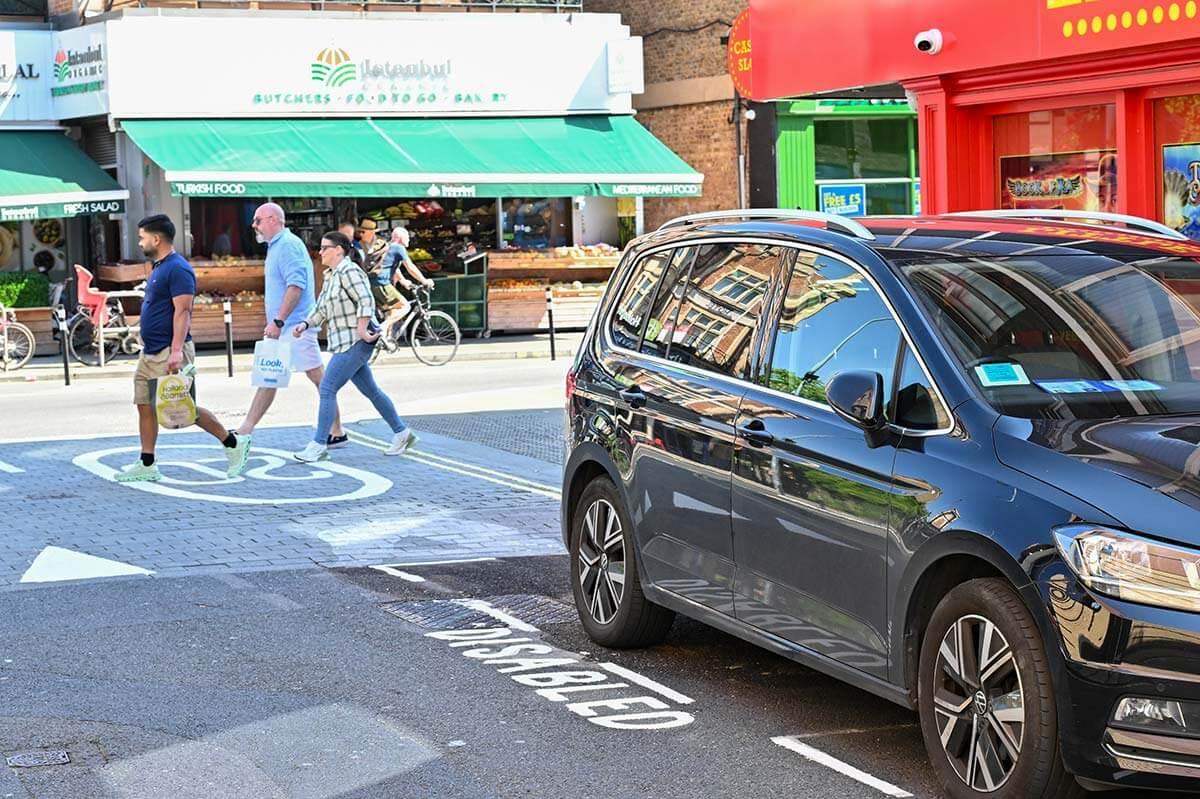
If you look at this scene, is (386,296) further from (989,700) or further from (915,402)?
(989,700)

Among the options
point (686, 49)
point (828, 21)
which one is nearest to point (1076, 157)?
point (828, 21)

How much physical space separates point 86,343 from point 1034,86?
15.8 m

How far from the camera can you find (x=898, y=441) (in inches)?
220

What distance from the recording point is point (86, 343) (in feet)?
80.2

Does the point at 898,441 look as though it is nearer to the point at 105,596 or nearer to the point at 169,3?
the point at 105,596

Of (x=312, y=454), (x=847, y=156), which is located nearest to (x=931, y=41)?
(x=312, y=454)

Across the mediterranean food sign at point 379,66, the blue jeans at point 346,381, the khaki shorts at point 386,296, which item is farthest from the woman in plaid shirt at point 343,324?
the mediterranean food sign at point 379,66

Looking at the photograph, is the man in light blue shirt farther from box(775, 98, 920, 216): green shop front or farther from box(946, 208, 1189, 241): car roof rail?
box(775, 98, 920, 216): green shop front

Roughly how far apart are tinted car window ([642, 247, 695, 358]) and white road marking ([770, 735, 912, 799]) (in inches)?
70.0

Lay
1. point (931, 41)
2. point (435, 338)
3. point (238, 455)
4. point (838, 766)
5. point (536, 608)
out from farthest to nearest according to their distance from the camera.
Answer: point (435, 338) < point (238, 455) < point (931, 41) < point (536, 608) < point (838, 766)

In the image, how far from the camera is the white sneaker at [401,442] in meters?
14.3

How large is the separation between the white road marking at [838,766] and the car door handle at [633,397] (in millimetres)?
1570

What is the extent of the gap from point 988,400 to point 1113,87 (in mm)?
6692

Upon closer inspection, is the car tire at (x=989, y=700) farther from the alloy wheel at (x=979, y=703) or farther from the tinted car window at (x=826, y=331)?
the tinted car window at (x=826, y=331)
